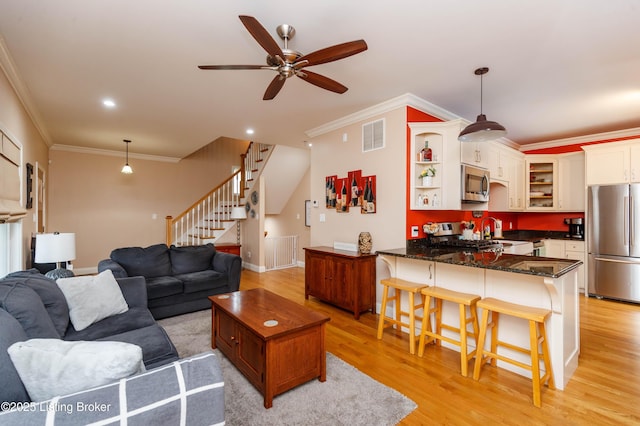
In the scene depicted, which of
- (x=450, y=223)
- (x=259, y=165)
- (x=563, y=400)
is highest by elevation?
(x=259, y=165)

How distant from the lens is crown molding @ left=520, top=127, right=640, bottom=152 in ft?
15.9

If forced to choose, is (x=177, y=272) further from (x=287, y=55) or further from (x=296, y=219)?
(x=296, y=219)

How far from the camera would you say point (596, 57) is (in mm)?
2711

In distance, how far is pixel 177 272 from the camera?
4293 millimetres

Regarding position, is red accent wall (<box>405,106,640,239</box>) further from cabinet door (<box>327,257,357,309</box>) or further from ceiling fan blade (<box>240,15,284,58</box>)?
ceiling fan blade (<box>240,15,284,58</box>)

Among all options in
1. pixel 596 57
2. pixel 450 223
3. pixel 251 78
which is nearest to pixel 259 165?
pixel 251 78

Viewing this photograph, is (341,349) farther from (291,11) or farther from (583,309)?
(583,309)

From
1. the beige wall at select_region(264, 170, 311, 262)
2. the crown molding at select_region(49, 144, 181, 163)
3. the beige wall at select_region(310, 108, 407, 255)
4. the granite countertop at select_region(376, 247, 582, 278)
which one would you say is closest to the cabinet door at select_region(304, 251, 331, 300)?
the beige wall at select_region(310, 108, 407, 255)

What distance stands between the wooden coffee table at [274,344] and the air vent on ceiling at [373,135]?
2.38 m

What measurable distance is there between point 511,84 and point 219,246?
230 inches

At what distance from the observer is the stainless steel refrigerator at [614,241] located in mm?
4359

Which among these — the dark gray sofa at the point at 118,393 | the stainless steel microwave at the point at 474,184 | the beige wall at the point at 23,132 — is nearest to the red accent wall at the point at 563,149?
the stainless steel microwave at the point at 474,184

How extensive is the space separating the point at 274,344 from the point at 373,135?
2.96m

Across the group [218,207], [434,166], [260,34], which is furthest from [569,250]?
[218,207]
